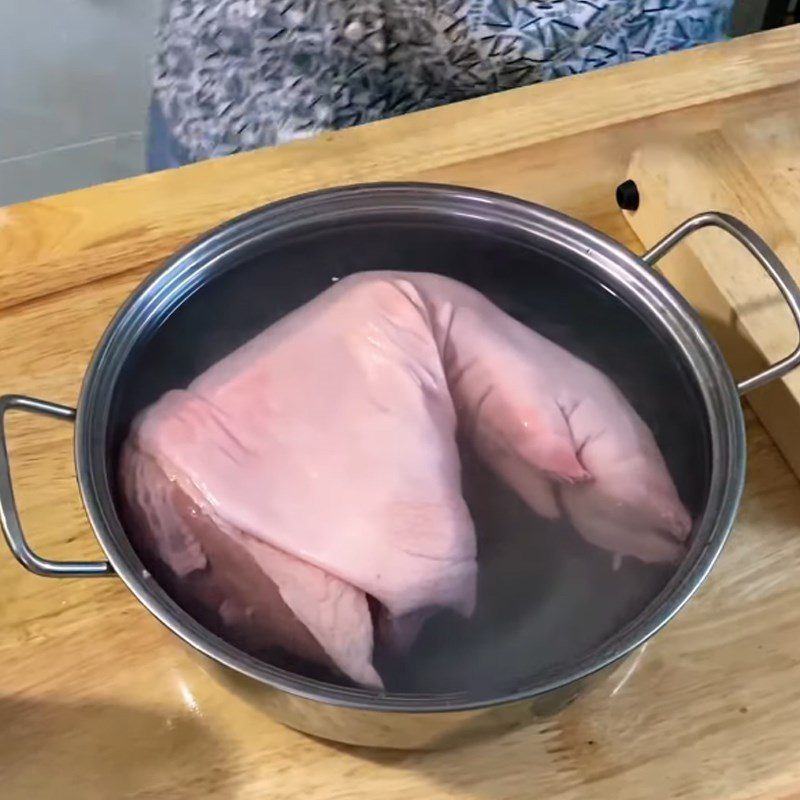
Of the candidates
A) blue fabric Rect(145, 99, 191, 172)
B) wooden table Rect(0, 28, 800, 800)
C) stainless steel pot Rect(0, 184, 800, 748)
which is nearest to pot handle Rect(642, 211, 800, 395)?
stainless steel pot Rect(0, 184, 800, 748)

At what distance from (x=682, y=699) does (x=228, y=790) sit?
0.24 meters

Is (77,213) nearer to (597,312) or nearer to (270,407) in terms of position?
(270,407)

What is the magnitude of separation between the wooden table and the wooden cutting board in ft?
0.13

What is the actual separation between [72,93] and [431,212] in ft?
3.67

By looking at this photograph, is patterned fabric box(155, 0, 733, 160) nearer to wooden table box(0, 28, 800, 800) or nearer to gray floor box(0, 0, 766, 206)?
wooden table box(0, 28, 800, 800)

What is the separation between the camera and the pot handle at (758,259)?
0.56 m

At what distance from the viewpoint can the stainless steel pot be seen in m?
0.44

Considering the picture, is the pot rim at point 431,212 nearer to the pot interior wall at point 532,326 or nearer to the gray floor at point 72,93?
the pot interior wall at point 532,326

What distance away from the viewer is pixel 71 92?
1.57 m

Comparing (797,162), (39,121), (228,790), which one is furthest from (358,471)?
(39,121)

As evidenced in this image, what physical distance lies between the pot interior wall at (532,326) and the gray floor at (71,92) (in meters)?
1.03

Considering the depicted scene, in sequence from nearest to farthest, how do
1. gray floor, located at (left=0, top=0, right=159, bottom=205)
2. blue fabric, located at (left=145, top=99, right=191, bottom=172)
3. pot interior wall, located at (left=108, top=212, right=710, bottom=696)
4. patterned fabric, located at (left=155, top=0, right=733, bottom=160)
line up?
pot interior wall, located at (left=108, top=212, right=710, bottom=696) < patterned fabric, located at (left=155, top=0, right=733, bottom=160) < blue fabric, located at (left=145, top=99, right=191, bottom=172) < gray floor, located at (left=0, top=0, right=159, bottom=205)

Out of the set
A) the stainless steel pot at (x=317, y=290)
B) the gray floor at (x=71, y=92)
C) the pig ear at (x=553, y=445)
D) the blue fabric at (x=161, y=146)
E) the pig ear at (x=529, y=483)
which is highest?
the stainless steel pot at (x=317, y=290)

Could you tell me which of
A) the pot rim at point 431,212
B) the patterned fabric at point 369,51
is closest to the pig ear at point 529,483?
the pot rim at point 431,212
